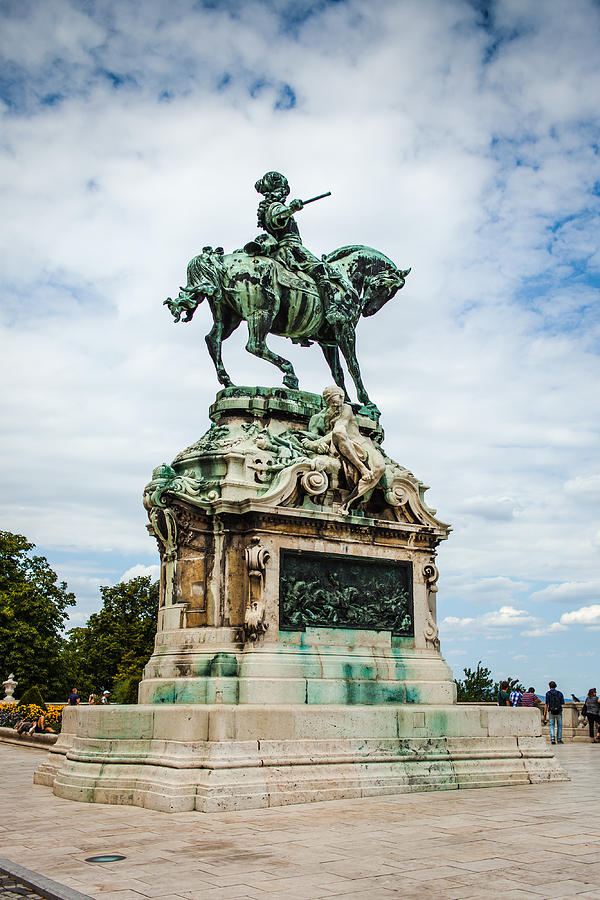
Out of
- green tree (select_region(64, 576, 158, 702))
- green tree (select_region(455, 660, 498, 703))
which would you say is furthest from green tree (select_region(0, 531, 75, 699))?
green tree (select_region(455, 660, 498, 703))

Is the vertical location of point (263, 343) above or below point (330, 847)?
above

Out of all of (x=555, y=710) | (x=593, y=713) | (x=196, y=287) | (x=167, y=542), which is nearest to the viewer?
(x=167, y=542)

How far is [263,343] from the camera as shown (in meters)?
15.5

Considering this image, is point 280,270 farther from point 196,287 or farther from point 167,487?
point 167,487

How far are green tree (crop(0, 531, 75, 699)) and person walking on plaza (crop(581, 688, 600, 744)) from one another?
81.5 ft

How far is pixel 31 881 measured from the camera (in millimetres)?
6656

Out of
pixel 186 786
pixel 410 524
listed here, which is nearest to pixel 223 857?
pixel 186 786

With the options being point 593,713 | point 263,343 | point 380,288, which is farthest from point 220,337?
point 593,713

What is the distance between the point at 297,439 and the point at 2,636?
100ft

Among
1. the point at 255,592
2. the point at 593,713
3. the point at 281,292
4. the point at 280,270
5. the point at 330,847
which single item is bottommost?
the point at 330,847

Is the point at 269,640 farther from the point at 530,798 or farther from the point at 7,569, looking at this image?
the point at 7,569

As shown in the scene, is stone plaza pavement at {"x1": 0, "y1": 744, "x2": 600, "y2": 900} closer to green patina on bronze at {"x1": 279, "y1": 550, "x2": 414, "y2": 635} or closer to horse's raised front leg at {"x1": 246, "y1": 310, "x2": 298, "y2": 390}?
green patina on bronze at {"x1": 279, "y1": 550, "x2": 414, "y2": 635}

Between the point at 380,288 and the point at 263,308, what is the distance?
9.11 feet

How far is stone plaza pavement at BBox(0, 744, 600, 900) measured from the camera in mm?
6578
